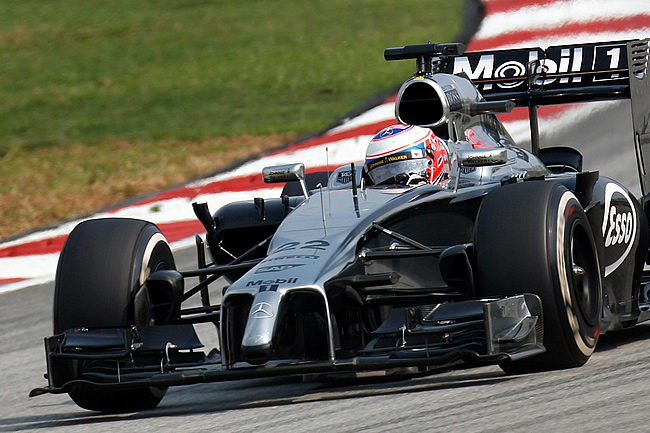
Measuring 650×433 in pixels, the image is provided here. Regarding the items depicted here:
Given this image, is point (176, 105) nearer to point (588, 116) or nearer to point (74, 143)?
point (74, 143)

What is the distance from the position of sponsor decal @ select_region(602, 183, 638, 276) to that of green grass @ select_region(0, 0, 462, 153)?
29.1 feet

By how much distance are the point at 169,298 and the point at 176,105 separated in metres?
11.7

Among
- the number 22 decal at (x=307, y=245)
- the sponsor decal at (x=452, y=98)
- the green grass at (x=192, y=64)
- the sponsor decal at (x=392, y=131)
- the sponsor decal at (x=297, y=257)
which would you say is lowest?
the sponsor decal at (x=297, y=257)

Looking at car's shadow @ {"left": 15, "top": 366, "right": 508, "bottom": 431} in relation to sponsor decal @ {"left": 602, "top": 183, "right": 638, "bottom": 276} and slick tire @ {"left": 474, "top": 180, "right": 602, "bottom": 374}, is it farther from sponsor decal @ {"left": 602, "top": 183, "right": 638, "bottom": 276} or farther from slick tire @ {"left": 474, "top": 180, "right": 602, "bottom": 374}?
sponsor decal @ {"left": 602, "top": 183, "right": 638, "bottom": 276}

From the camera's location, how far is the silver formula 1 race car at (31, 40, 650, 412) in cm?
548

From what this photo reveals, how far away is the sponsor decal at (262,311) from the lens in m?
5.38

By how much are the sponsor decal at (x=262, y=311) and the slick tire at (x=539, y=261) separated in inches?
40.1

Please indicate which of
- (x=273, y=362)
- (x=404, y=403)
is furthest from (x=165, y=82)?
(x=404, y=403)

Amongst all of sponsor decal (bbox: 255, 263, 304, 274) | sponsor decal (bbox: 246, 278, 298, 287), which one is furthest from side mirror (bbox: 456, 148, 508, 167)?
→ sponsor decal (bbox: 246, 278, 298, 287)

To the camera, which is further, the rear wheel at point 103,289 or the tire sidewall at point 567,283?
the rear wheel at point 103,289

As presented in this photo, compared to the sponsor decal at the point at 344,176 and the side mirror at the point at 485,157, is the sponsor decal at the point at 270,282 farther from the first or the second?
the sponsor decal at the point at 344,176

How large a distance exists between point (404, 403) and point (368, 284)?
737 mm

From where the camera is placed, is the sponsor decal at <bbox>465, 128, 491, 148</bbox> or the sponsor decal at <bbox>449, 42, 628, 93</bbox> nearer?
the sponsor decal at <bbox>465, 128, 491, 148</bbox>

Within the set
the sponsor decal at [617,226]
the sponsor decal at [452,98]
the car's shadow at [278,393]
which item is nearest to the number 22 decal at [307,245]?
the car's shadow at [278,393]
